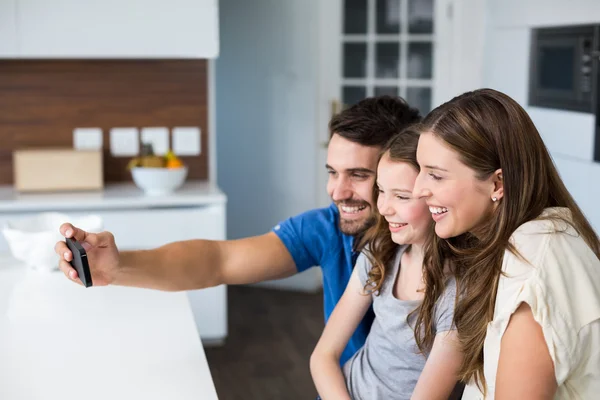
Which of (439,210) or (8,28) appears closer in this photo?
(439,210)

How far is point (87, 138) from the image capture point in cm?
404

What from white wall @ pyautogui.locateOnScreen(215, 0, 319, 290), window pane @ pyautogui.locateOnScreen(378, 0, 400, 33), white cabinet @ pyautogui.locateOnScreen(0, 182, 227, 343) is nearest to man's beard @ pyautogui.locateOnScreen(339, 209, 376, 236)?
white cabinet @ pyautogui.locateOnScreen(0, 182, 227, 343)

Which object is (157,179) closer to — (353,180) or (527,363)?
(353,180)

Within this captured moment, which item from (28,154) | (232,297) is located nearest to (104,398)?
(28,154)

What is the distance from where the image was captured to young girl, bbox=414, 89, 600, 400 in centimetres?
129

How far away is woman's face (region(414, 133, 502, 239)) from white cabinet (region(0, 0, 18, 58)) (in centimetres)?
263

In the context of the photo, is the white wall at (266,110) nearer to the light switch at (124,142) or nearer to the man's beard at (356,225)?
the light switch at (124,142)

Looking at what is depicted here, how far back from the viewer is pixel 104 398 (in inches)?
60.8

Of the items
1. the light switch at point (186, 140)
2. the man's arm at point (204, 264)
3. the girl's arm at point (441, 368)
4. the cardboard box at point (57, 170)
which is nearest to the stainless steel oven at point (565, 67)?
the light switch at point (186, 140)

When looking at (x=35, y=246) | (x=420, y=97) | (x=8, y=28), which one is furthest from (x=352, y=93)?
(x=35, y=246)

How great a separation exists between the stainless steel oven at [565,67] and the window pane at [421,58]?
89cm

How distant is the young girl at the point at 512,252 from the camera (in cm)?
129

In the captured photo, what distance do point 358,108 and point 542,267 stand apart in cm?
84

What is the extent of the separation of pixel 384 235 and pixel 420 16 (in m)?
3.14
